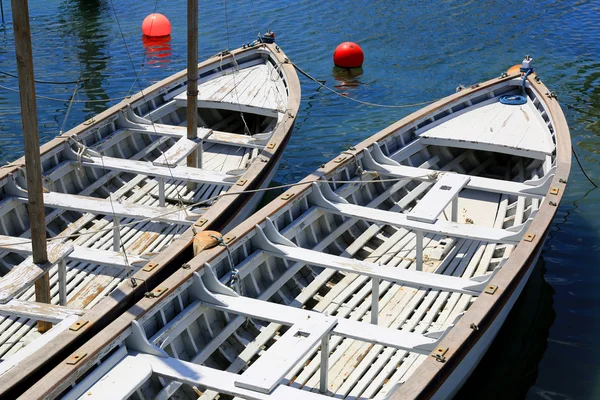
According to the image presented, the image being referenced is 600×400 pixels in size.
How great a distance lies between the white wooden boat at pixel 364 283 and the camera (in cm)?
686

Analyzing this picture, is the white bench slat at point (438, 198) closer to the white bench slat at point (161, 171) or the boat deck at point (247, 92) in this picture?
the white bench slat at point (161, 171)

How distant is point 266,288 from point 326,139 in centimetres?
815

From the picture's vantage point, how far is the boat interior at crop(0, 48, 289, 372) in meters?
8.38

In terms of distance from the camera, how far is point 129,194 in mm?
11695

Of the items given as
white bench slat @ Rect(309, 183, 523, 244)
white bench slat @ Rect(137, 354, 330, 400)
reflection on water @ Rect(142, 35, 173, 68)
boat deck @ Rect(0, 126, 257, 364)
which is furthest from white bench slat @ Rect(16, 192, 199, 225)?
reflection on water @ Rect(142, 35, 173, 68)

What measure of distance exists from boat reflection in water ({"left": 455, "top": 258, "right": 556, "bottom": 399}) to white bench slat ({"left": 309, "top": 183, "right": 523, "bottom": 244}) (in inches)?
58.4

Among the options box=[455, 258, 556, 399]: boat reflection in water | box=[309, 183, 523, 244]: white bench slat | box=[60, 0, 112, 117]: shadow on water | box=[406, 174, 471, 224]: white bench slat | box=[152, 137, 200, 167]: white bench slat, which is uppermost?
box=[406, 174, 471, 224]: white bench slat

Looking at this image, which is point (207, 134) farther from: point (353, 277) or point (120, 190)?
point (353, 277)

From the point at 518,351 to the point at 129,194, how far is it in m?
6.16

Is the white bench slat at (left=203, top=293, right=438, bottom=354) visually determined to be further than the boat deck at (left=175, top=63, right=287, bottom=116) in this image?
No

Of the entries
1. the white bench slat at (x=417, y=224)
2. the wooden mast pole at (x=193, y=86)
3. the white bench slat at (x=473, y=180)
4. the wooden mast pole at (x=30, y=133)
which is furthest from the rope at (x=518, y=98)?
the wooden mast pole at (x=30, y=133)

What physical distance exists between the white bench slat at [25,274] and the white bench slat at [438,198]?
14.1 feet

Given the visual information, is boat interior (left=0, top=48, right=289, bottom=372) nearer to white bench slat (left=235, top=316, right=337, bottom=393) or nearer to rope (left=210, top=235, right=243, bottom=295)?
rope (left=210, top=235, right=243, bottom=295)

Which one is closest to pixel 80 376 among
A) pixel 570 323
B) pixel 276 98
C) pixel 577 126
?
pixel 570 323
